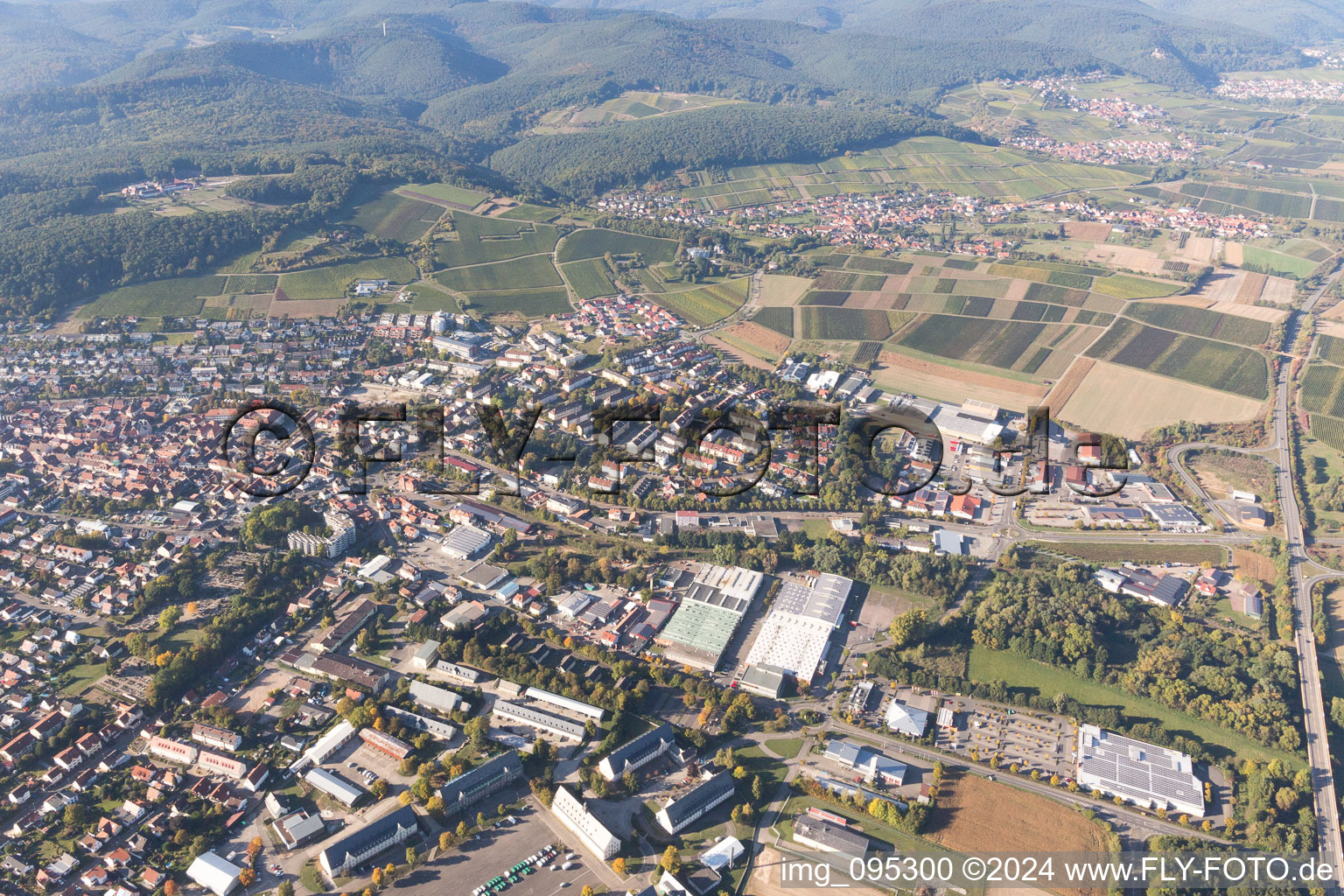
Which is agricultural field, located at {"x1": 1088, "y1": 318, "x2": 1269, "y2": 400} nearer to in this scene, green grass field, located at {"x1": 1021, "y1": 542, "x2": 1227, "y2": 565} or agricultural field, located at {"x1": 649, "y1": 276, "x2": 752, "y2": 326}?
green grass field, located at {"x1": 1021, "y1": 542, "x2": 1227, "y2": 565}

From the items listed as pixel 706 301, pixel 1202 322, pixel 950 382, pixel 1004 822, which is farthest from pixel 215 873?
pixel 1202 322

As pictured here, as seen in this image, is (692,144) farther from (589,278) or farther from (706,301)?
(706,301)

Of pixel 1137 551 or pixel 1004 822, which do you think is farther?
pixel 1137 551

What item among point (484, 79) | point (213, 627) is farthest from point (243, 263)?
point (484, 79)

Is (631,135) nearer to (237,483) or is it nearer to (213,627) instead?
(237,483)

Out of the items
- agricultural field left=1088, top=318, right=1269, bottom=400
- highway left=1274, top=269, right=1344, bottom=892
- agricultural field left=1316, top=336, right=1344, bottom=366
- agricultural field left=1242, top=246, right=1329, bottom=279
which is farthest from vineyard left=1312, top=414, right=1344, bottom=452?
agricultural field left=1242, top=246, right=1329, bottom=279

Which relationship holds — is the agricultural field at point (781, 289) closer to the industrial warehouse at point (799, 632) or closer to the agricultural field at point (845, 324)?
the agricultural field at point (845, 324)

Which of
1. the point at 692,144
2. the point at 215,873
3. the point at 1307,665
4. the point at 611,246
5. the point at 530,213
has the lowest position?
the point at 1307,665
